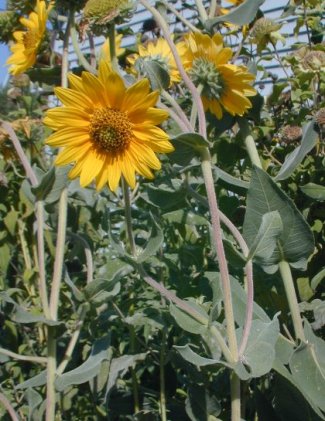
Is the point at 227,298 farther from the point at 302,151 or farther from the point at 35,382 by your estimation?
the point at 35,382

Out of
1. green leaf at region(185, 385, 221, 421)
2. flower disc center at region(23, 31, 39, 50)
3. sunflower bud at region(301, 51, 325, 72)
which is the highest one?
flower disc center at region(23, 31, 39, 50)

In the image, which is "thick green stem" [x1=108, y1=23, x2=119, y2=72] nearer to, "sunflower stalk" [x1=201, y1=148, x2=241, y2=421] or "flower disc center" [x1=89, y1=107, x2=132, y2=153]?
"flower disc center" [x1=89, y1=107, x2=132, y2=153]

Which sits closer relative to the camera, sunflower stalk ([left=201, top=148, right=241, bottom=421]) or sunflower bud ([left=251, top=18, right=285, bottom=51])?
sunflower stalk ([left=201, top=148, right=241, bottom=421])

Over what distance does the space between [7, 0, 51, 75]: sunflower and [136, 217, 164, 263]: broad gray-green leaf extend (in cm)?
58

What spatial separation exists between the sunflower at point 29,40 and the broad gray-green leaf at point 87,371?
703mm

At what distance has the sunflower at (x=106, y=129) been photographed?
122 cm

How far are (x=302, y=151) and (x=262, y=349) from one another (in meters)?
0.43

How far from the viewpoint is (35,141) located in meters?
2.22

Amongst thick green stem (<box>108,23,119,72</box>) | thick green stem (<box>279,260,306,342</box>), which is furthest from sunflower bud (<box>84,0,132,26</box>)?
thick green stem (<box>279,260,306,342</box>)

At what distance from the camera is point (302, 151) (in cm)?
136

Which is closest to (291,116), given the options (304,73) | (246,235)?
(304,73)

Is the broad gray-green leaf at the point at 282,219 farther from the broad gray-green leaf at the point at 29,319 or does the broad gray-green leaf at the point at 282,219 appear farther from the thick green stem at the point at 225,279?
the broad gray-green leaf at the point at 29,319

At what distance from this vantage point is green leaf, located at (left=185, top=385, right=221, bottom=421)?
4.47ft

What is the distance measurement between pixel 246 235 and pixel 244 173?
40 cm
